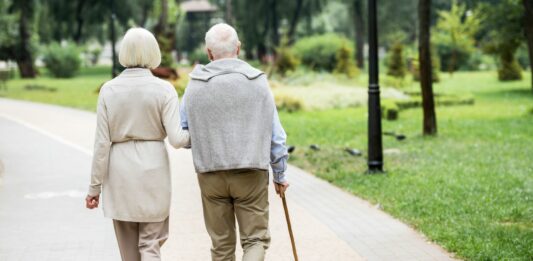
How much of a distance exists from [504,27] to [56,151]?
1719 cm

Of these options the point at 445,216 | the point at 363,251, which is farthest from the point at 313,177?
the point at 363,251

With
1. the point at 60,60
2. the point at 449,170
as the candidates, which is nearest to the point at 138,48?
the point at 449,170

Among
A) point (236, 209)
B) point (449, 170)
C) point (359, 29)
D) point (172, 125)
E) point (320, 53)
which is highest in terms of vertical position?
point (359, 29)

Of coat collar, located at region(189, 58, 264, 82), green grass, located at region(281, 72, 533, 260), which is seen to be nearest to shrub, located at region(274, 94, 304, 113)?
green grass, located at region(281, 72, 533, 260)

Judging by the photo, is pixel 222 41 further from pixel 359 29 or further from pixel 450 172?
pixel 359 29

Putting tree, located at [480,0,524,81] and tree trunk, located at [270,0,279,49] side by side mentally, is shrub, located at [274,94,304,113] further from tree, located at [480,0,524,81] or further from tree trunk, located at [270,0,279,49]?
tree trunk, located at [270,0,279,49]

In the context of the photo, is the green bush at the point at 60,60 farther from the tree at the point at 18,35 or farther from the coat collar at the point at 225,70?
the coat collar at the point at 225,70

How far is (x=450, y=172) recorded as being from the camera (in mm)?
10820

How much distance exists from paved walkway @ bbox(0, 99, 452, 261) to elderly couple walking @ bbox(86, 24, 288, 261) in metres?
1.68

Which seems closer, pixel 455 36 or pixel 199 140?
pixel 199 140

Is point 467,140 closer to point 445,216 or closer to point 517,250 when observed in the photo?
point 445,216

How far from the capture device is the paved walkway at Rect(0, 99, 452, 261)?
6.44 m

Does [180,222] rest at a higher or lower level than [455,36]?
lower

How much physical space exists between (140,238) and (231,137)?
807 mm
